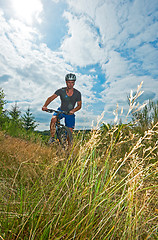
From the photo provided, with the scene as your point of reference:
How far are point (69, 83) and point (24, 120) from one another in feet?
36.2

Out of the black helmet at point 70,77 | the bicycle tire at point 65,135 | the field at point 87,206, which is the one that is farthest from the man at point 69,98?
the field at point 87,206

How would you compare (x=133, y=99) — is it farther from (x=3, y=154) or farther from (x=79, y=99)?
(x=79, y=99)

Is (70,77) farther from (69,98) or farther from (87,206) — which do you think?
(87,206)

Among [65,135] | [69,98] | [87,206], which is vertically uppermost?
[69,98]

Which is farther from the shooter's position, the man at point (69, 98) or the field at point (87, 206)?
the man at point (69, 98)

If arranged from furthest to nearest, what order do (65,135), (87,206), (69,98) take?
→ (69,98) < (65,135) < (87,206)

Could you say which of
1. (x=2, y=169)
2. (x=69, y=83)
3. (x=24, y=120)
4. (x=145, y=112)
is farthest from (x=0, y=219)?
(x=24, y=120)

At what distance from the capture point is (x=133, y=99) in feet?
4.69

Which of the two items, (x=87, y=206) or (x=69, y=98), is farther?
(x=69, y=98)

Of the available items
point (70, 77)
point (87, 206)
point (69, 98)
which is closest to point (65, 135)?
point (69, 98)

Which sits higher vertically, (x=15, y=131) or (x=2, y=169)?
(x=15, y=131)

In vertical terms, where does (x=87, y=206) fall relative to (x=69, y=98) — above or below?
below

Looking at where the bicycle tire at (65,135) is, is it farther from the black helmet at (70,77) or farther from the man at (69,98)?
the black helmet at (70,77)

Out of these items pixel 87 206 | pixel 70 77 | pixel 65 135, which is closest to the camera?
pixel 87 206
